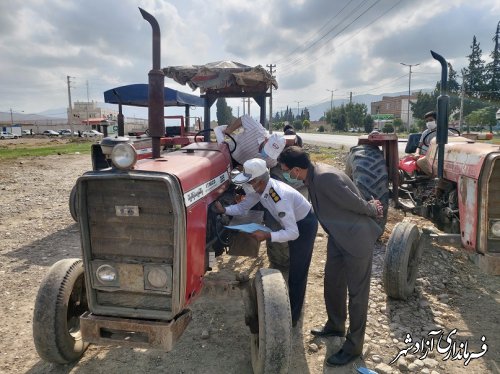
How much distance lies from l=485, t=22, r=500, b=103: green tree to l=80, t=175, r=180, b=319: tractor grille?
176 ft

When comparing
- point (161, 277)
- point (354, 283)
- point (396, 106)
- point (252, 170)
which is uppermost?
point (396, 106)

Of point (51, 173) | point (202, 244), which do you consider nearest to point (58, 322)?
point (202, 244)

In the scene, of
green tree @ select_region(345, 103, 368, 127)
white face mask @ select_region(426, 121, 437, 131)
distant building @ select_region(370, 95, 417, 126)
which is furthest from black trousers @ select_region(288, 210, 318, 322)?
distant building @ select_region(370, 95, 417, 126)

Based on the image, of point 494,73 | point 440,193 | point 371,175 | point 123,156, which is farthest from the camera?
point 494,73

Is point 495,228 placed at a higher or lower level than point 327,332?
higher

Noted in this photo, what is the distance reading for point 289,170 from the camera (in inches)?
130

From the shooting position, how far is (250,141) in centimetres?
487

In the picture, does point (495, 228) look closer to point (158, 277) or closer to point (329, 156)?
point (158, 277)

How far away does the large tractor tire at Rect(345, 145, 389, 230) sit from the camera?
16.9ft

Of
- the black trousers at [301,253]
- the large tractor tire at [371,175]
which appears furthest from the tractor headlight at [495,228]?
the black trousers at [301,253]

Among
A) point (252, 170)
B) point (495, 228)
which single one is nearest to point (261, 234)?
point (252, 170)

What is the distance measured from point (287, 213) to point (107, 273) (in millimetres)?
1438

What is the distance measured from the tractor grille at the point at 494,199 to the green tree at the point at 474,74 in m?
49.8

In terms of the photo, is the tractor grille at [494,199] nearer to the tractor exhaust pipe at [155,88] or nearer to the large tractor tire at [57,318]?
the tractor exhaust pipe at [155,88]
